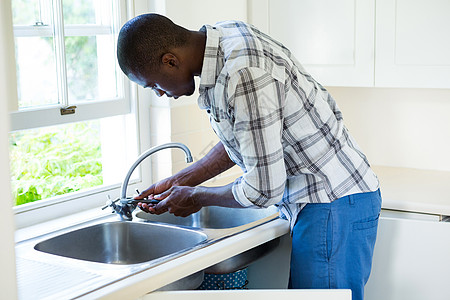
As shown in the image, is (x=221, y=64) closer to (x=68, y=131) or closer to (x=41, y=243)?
(x=41, y=243)

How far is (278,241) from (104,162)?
84cm

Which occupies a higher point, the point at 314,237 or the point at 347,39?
the point at 347,39

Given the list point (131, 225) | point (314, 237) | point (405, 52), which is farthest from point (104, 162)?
point (405, 52)

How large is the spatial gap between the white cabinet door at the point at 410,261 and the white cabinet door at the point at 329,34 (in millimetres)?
639

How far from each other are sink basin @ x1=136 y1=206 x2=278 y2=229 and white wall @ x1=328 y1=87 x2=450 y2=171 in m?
0.89

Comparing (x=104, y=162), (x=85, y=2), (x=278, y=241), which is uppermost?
(x=85, y=2)

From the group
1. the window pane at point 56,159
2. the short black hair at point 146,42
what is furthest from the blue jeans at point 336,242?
the window pane at point 56,159

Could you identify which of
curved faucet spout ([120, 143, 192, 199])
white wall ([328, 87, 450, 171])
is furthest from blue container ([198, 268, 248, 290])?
white wall ([328, 87, 450, 171])

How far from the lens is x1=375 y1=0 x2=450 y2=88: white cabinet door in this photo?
2.24m

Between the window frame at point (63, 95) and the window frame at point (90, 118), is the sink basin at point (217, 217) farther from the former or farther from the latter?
the window frame at point (63, 95)

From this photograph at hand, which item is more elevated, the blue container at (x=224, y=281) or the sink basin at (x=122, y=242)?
the sink basin at (x=122, y=242)

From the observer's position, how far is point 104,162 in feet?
8.05

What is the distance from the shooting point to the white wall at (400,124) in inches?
102

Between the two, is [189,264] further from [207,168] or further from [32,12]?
[32,12]
